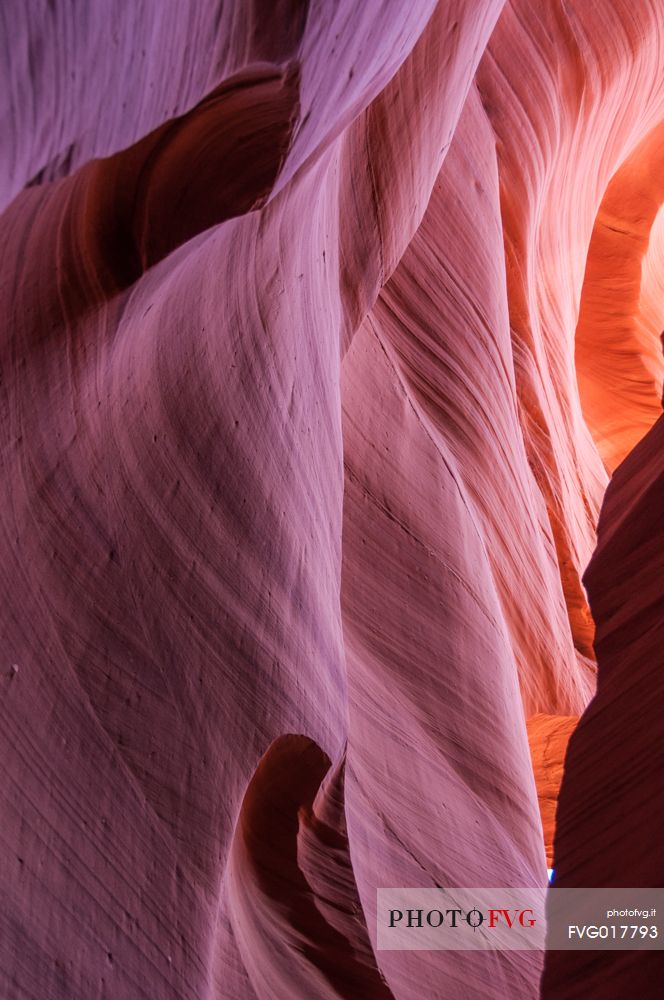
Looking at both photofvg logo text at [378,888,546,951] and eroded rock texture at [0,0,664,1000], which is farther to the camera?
photofvg logo text at [378,888,546,951]

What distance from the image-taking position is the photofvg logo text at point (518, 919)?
1.61m

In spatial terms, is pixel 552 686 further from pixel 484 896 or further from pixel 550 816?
pixel 484 896

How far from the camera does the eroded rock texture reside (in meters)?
1.65

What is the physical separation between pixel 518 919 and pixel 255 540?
2.03 m

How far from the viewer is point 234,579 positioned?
93.6 inches

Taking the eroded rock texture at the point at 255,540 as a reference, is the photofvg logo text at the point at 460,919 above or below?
below

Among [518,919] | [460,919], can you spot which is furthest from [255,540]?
[518,919]

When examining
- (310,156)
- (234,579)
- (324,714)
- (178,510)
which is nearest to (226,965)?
(324,714)

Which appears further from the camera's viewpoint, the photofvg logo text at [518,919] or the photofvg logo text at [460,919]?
the photofvg logo text at [460,919]

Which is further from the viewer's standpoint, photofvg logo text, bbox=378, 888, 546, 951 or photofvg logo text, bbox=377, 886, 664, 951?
photofvg logo text, bbox=378, 888, 546, 951

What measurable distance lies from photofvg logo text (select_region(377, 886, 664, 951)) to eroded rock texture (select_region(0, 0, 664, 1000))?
52mm

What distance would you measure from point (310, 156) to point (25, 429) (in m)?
1.06

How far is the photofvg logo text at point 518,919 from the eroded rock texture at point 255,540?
5 centimetres

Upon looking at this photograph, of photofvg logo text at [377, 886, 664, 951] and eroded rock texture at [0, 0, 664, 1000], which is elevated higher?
eroded rock texture at [0, 0, 664, 1000]
